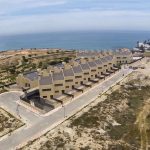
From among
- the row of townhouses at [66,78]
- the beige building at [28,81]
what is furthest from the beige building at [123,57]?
the beige building at [28,81]

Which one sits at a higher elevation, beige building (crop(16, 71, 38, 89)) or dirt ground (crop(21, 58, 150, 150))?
beige building (crop(16, 71, 38, 89))

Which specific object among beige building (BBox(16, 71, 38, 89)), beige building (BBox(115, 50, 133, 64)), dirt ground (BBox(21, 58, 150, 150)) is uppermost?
beige building (BBox(115, 50, 133, 64))

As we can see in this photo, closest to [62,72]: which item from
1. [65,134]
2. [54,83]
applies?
[54,83]

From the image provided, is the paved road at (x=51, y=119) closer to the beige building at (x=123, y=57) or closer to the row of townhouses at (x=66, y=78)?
the row of townhouses at (x=66, y=78)

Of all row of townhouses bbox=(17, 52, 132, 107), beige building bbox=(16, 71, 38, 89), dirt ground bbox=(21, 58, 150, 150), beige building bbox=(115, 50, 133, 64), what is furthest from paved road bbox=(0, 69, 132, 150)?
beige building bbox=(115, 50, 133, 64)

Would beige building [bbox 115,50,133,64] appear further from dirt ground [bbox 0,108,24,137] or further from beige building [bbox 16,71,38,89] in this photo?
dirt ground [bbox 0,108,24,137]

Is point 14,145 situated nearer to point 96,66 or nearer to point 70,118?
point 70,118

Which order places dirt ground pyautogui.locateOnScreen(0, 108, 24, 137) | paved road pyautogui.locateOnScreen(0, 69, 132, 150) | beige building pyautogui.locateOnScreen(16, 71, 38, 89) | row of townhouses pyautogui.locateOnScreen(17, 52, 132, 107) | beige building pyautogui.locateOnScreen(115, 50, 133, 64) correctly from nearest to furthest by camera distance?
paved road pyautogui.locateOnScreen(0, 69, 132, 150), dirt ground pyautogui.locateOnScreen(0, 108, 24, 137), row of townhouses pyautogui.locateOnScreen(17, 52, 132, 107), beige building pyautogui.locateOnScreen(16, 71, 38, 89), beige building pyautogui.locateOnScreen(115, 50, 133, 64)
